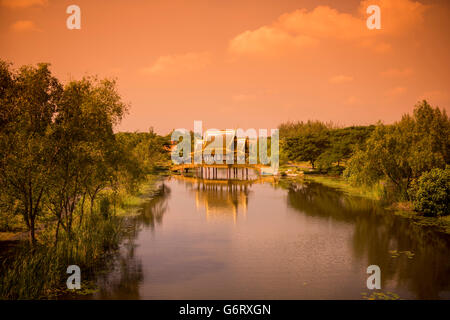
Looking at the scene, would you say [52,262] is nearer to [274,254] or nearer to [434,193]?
[274,254]

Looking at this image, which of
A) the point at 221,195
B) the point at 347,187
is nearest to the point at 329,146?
the point at 347,187

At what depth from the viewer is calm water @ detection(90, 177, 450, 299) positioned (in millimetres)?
16672

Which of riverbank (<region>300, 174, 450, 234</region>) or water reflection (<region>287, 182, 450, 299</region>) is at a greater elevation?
riverbank (<region>300, 174, 450, 234</region>)

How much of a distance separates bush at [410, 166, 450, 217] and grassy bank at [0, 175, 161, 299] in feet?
81.1

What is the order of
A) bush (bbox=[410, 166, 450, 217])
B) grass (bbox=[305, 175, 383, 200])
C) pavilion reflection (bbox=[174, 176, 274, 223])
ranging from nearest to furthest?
bush (bbox=[410, 166, 450, 217]) < pavilion reflection (bbox=[174, 176, 274, 223]) < grass (bbox=[305, 175, 383, 200])

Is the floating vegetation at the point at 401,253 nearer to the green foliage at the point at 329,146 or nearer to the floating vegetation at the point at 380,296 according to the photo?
the floating vegetation at the point at 380,296

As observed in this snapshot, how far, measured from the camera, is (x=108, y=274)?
1828cm

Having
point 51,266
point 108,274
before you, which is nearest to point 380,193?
point 108,274

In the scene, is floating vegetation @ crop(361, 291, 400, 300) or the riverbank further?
the riverbank

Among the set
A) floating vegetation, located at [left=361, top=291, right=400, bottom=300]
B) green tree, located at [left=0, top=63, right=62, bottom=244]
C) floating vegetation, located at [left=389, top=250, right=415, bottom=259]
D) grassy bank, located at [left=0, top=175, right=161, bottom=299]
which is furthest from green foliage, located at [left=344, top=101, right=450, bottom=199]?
green tree, located at [left=0, top=63, right=62, bottom=244]

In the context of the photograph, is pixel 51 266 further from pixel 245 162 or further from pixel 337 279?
pixel 245 162

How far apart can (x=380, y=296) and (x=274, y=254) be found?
23.9ft

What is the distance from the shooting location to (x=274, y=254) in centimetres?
2181

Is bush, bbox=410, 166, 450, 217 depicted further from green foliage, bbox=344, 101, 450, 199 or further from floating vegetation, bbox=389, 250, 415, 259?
floating vegetation, bbox=389, 250, 415, 259
